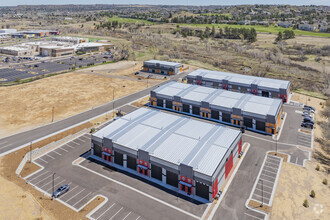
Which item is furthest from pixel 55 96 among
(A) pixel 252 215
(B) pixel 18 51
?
(B) pixel 18 51

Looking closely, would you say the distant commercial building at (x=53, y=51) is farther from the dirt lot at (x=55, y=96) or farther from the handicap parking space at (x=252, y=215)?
the handicap parking space at (x=252, y=215)

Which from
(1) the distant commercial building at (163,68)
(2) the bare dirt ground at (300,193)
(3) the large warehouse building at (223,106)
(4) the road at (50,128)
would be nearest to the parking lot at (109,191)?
(4) the road at (50,128)

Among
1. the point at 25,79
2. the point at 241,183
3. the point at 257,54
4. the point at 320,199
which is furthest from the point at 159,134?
the point at 257,54

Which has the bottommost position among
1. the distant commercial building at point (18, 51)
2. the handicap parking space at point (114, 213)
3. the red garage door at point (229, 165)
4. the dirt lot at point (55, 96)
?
the handicap parking space at point (114, 213)

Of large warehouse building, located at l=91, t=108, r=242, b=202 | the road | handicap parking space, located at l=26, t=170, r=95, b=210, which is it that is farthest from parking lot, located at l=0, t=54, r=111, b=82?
large warehouse building, located at l=91, t=108, r=242, b=202

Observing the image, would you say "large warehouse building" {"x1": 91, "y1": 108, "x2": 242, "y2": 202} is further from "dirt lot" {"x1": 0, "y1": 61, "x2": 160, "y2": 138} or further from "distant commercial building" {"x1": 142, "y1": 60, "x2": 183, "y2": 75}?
"distant commercial building" {"x1": 142, "y1": 60, "x2": 183, "y2": 75}
